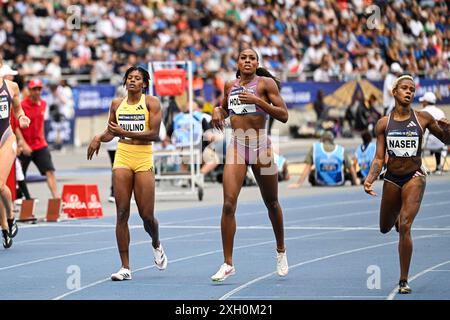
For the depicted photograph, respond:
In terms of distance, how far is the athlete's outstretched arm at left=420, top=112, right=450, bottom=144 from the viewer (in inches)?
452

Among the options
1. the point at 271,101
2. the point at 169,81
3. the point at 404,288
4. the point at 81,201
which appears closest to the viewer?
the point at 404,288

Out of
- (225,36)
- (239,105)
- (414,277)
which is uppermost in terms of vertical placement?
(225,36)

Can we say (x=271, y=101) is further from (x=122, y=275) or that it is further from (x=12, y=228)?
(x=12, y=228)

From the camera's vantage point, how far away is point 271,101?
1233 cm

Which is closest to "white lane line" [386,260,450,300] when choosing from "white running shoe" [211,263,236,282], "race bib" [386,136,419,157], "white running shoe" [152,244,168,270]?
"race bib" [386,136,419,157]

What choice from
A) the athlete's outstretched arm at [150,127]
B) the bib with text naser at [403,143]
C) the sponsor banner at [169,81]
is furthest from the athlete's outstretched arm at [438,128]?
the sponsor banner at [169,81]

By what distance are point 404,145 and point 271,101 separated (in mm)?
1505

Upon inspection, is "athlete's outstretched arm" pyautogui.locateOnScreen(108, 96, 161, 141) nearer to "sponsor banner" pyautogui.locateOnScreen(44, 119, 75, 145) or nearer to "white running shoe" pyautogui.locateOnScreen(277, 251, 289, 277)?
"white running shoe" pyautogui.locateOnScreen(277, 251, 289, 277)

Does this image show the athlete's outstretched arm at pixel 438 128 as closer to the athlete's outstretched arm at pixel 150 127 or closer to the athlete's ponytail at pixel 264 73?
the athlete's ponytail at pixel 264 73

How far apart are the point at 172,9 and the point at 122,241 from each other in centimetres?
2685

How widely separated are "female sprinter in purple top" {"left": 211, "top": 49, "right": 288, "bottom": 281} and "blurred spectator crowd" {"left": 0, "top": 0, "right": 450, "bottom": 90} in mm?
20181

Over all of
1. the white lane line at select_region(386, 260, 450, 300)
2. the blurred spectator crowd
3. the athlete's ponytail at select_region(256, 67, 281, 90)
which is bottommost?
the white lane line at select_region(386, 260, 450, 300)

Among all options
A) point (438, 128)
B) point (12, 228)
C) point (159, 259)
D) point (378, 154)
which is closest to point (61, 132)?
point (12, 228)
